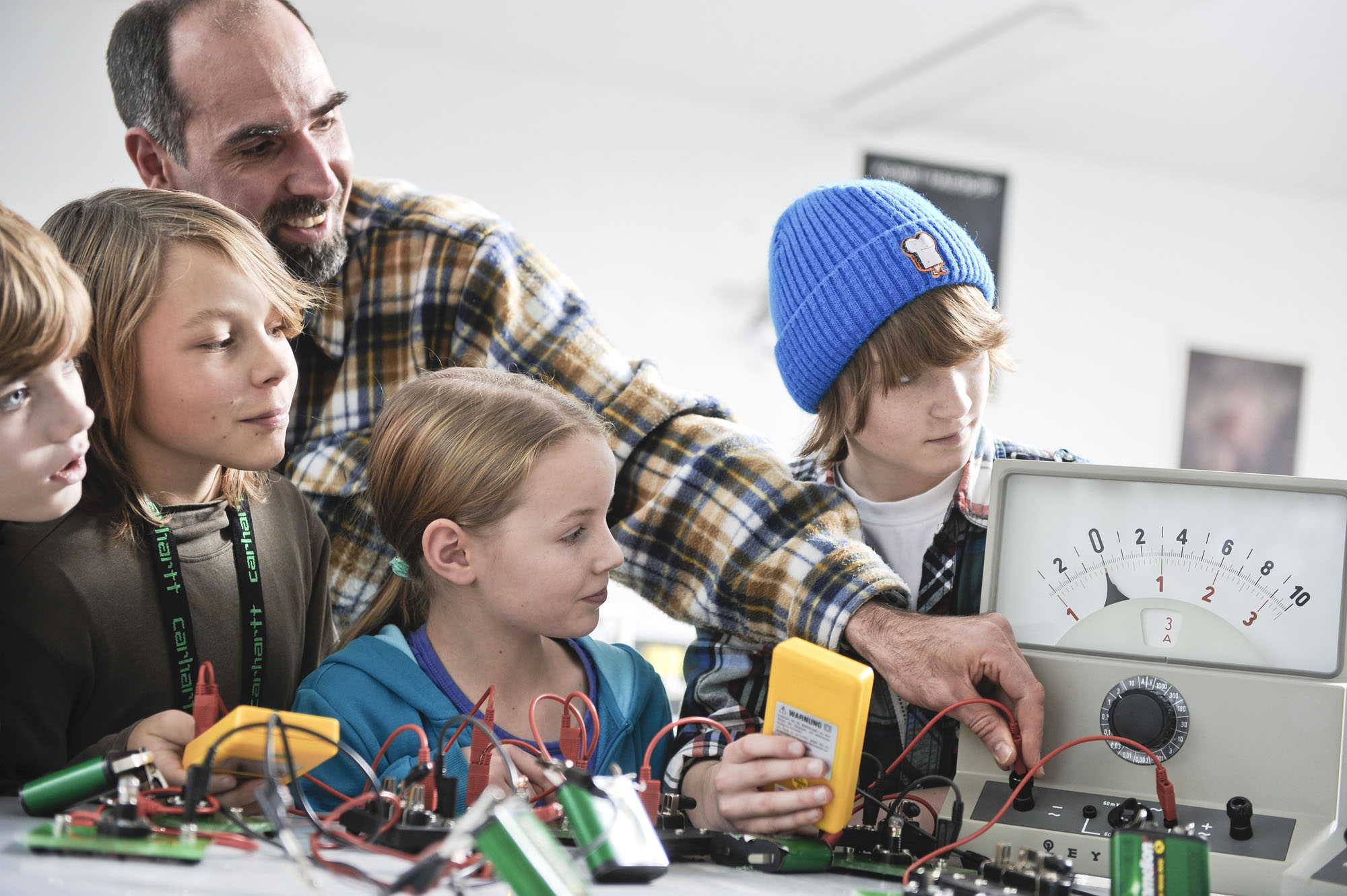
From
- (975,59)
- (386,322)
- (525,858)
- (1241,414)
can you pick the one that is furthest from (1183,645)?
(1241,414)

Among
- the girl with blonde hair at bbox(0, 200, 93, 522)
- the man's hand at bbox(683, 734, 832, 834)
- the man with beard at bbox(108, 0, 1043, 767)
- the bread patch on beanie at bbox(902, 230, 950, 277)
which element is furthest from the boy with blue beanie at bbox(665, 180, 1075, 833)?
the girl with blonde hair at bbox(0, 200, 93, 522)

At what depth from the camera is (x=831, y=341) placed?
1375 mm

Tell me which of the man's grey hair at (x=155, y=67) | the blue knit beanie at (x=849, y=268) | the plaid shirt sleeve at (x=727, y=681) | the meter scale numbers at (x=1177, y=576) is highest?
the man's grey hair at (x=155, y=67)

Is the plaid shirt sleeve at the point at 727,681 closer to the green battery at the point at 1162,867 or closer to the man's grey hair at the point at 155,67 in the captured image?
the green battery at the point at 1162,867

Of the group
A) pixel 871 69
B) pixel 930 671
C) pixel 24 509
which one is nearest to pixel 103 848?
pixel 24 509

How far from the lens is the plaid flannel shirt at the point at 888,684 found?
4.03 ft

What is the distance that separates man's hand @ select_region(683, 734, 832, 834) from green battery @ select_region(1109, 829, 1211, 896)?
0.23m

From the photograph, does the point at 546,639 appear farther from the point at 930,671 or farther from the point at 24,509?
the point at 24,509

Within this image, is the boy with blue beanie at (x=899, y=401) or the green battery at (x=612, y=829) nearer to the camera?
the green battery at (x=612, y=829)

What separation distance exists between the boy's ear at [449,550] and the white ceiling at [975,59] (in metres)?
2.94

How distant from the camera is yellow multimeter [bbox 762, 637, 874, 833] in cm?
84

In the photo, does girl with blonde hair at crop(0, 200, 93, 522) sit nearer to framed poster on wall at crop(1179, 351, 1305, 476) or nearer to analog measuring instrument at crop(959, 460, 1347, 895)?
analog measuring instrument at crop(959, 460, 1347, 895)

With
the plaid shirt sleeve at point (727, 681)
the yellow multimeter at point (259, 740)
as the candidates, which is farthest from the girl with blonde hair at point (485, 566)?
the yellow multimeter at point (259, 740)

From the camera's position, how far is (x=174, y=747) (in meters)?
0.88
